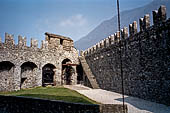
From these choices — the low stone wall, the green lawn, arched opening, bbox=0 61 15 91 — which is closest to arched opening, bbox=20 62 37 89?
arched opening, bbox=0 61 15 91

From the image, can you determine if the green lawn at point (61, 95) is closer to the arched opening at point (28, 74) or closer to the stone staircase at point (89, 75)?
the stone staircase at point (89, 75)

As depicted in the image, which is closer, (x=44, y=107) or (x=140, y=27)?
(x=44, y=107)

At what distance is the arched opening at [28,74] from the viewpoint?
543 inches

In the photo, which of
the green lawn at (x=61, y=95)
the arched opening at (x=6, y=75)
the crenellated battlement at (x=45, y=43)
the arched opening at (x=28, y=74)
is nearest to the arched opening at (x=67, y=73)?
the crenellated battlement at (x=45, y=43)

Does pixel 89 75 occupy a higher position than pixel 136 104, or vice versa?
pixel 89 75

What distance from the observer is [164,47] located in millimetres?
6379

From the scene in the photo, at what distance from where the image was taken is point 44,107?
18.9 ft

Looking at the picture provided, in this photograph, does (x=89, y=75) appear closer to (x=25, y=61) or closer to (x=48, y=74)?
(x=48, y=74)

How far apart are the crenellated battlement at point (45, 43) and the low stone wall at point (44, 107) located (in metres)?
6.44

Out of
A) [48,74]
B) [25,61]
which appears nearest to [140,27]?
[25,61]

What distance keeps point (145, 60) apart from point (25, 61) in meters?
11.2

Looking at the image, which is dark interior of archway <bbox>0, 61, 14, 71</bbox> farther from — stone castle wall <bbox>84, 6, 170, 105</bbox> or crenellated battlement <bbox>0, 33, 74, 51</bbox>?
stone castle wall <bbox>84, 6, 170, 105</bbox>

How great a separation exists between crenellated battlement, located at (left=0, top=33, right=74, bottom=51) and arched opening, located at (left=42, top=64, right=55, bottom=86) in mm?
2305

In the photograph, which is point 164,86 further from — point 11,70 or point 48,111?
Result: point 11,70
